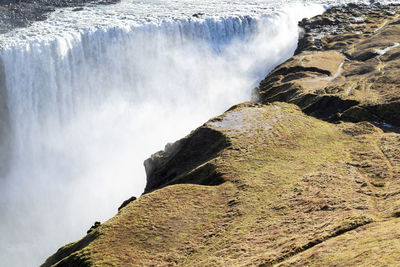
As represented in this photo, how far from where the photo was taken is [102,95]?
46.1 m

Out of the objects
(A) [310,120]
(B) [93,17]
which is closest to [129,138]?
(B) [93,17]

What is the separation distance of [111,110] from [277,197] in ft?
108

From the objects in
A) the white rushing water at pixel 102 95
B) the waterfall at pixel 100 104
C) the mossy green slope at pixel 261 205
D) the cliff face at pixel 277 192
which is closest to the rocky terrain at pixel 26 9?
the white rushing water at pixel 102 95

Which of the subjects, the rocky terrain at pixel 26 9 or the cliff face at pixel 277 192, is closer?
the cliff face at pixel 277 192

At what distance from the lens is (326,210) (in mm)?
14805

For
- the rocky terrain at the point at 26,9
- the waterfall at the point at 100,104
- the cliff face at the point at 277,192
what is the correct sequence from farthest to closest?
the rocky terrain at the point at 26,9, the waterfall at the point at 100,104, the cliff face at the point at 277,192

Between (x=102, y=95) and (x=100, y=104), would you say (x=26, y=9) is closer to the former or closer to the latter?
(x=102, y=95)

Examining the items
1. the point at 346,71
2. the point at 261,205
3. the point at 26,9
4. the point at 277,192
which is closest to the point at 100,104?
the point at 26,9

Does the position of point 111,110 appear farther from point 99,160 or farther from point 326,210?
point 326,210

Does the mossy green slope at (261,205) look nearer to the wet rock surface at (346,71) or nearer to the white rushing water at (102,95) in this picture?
the wet rock surface at (346,71)

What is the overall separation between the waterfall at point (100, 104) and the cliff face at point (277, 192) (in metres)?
17.5

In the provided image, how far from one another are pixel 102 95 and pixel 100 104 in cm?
117

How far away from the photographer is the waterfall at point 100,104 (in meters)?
38.3

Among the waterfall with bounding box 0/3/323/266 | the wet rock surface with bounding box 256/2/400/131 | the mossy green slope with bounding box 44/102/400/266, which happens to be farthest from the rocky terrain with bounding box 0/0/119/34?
the mossy green slope with bounding box 44/102/400/266
